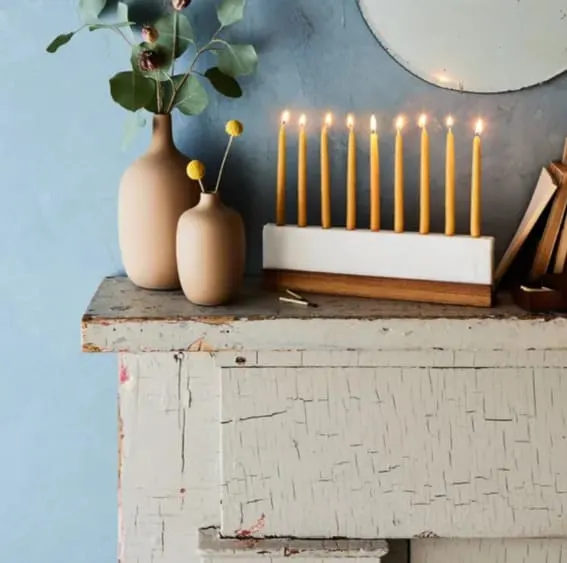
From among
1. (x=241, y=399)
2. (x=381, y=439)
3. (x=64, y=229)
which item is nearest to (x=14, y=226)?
(x=64, y=229)

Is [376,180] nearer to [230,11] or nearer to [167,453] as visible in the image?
[230,11]

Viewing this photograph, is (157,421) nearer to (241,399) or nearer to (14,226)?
(241,399)

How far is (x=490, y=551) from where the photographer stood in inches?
33.7

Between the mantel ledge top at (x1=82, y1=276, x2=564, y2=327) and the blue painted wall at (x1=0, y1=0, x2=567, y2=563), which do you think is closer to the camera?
the mantel ledge top at (x1=82, y1=276, x2=564, y2=327)

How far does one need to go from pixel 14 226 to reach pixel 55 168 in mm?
69

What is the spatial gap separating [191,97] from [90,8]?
12 cm

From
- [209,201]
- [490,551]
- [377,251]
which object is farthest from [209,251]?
[490,551]

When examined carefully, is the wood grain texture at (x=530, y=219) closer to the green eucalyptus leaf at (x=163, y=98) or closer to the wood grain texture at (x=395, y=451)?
the wood grain texture at (x=395, y=451)

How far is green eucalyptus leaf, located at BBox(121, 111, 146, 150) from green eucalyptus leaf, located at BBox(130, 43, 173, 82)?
48 millimetres

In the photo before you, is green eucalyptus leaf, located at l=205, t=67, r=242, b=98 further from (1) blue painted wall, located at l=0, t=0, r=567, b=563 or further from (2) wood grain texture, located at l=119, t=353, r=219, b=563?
(2) wood grain texture, located at l=119, t=353, r=219, b=563

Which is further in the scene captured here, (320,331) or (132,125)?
(132,125)

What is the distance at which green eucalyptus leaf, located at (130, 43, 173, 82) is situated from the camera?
848 mm

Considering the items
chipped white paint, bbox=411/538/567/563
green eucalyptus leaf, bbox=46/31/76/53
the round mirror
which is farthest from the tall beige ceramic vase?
chipped white paint, bbox=411/538/567/563

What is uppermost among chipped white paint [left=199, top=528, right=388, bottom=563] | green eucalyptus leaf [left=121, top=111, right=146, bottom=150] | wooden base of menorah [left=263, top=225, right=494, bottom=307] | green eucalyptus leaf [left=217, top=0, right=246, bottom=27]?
green eucalyptus leaf [left=217, top=0, right=246, bottom=27]
